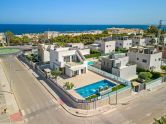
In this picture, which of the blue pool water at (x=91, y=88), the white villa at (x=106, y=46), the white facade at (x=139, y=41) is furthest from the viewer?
the white facade at (x=139, y=41)

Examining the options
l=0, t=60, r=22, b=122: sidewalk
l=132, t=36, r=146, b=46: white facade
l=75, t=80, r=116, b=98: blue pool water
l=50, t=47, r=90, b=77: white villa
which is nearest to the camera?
l=0, t=60, r=22, b=122: sidewalk

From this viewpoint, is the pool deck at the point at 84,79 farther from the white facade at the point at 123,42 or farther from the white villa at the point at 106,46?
the white facade at the point at 123,42

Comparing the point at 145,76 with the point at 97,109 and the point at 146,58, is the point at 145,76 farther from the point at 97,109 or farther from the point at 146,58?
the point at 97,109

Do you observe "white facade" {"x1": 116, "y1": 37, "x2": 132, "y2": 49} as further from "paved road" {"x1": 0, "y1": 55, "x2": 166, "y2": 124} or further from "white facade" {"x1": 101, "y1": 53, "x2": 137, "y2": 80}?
"paved road" {"x1": 0, "y1": 55, "x2": 166, "y2": 124}

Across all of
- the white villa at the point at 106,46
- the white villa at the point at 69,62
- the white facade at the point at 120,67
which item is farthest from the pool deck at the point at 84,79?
the white villa at the point at 106,46

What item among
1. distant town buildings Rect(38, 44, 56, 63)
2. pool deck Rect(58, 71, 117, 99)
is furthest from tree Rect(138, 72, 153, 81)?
distant town buildings Rect(38, 44, 56, 63)

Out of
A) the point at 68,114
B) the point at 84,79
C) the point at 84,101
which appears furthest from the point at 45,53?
the point at 68,114
